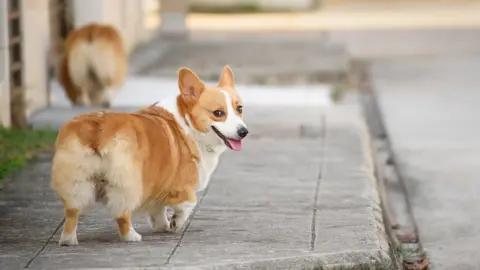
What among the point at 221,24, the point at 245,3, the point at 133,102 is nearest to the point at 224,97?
the point at 133,102

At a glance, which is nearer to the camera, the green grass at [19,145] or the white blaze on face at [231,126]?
the white blaze on face at [231,126]

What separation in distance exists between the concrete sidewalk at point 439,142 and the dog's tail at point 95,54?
3077 millimetres

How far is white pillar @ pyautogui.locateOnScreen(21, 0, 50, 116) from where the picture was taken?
452 inches

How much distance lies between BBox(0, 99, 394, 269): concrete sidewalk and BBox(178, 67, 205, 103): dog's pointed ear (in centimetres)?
81

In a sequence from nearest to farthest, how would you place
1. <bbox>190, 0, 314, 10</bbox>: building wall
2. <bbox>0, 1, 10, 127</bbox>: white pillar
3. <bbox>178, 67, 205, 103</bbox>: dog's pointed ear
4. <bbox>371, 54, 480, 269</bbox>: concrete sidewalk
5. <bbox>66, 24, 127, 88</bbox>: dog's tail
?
<bbox>178, 67, 205, 103</bbox>: dog's pointed ear
<bbox>371, 54, 480, 269</bbox>: concrete sidewalk
<bbox>0, 1, 10, 127</bbox>: white pillar
<bbox>66, 24, 127, 88</bbox>: dog's tail
<bbox>190, 0, 314, 10</bbox>: building wall

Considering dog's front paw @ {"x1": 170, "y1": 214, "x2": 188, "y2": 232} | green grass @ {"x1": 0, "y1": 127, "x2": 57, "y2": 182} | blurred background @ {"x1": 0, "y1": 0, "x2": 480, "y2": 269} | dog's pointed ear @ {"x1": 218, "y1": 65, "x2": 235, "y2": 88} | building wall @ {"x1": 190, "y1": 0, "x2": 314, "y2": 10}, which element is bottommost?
building wall @ {"x1": 190, "y1": 0, "x2": 314, "y2": 10}

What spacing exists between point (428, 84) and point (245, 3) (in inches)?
562

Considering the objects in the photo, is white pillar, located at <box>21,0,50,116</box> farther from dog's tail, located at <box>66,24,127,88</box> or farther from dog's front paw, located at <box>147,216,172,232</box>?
dog's front paw, located at <box>147,216,172,232</box>

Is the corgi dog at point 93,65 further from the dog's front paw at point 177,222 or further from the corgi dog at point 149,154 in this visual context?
the dog's front paw at point 177,222

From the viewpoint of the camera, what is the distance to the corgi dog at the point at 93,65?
12.0m

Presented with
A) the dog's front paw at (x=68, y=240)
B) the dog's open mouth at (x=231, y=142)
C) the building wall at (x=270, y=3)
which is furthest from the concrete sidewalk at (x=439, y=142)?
the building wall at (x=270, y=3)

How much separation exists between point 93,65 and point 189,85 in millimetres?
5706

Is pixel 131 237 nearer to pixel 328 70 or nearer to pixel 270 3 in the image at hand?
pixel 328 70

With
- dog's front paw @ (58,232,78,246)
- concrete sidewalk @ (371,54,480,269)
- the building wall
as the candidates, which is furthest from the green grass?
the building wall
